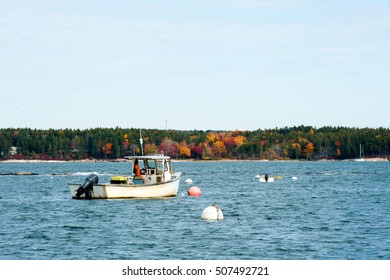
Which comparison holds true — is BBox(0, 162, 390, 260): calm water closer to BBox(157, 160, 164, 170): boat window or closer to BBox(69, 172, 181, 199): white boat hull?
BBox(69, 172, 181, 199): white boat hull

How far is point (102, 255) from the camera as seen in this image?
122 ft

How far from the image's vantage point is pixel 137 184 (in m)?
64.0

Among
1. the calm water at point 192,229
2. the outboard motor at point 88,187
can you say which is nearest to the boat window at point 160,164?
the calm water at point 192,229

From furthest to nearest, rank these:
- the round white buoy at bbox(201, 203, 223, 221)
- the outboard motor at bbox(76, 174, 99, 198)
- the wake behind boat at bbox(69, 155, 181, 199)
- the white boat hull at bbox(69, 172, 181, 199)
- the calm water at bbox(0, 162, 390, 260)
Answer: the outboard motor at bbox(76, 174, 99, 198), the wake behind boat at bbox(69, 155, 181, 199), the white boat hull at bbox(69, 172, 181, 199), the round white buoy at bbox(201, 203, 223, 221), the calm water at bbox(0, 162, 390, 260)

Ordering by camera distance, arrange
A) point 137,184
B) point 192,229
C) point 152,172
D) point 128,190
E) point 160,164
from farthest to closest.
Answer: point 160,164 → point 152,172 → point 137,184 → point 128,190 → point 192,229

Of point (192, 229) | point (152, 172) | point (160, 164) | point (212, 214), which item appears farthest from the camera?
point (160, 164)

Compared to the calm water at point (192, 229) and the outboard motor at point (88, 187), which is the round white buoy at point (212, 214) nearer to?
the calm water at point (192, 229)

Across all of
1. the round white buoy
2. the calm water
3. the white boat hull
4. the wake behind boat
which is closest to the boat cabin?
the wake behind boat

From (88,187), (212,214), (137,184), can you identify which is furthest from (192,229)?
(88,187)

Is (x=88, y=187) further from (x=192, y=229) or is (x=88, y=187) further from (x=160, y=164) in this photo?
(x=192, y=229)

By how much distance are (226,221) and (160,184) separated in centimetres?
1497

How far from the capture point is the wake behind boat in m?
63.4

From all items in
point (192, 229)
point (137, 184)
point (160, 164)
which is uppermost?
point (160, 164)
